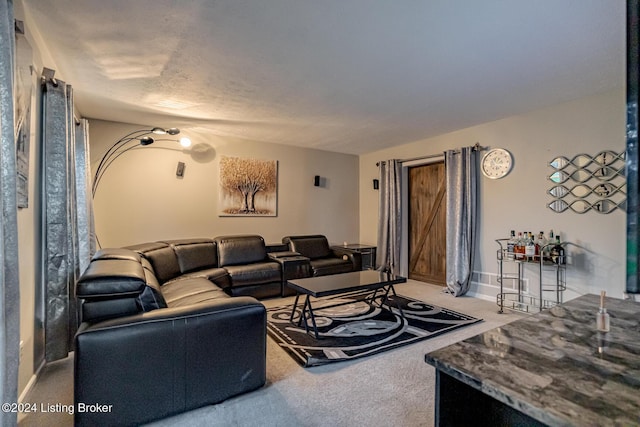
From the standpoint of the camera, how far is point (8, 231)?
1126 mm

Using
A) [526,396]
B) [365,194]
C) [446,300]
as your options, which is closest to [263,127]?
[365,194]

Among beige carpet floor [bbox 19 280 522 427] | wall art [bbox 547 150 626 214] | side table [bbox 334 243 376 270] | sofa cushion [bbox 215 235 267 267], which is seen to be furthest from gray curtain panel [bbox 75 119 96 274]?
wall art [bbox 547 150 626 214]

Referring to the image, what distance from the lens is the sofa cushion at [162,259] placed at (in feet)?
11.0

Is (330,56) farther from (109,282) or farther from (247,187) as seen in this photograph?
(247,187)

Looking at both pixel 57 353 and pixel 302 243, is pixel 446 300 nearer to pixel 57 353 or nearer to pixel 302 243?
pixel 302 243

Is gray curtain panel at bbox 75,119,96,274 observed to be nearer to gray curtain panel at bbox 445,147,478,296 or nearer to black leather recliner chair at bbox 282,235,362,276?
black leather recliner chair at bbox 282,235,362,276

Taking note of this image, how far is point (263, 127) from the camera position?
4.11 meters

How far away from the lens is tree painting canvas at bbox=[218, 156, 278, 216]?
4648 mm

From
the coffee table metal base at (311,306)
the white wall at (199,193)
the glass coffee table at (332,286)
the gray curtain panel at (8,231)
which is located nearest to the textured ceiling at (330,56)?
the white wall at (199,193)

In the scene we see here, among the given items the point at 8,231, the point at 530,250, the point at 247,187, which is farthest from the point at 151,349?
the point at 530,250

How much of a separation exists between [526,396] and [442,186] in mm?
4484

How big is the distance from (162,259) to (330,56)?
292 cm

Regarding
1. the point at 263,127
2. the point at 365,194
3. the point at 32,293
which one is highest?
the point at 263,127

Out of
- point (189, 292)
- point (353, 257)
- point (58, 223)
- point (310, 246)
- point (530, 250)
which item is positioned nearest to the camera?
point (58, 223)
